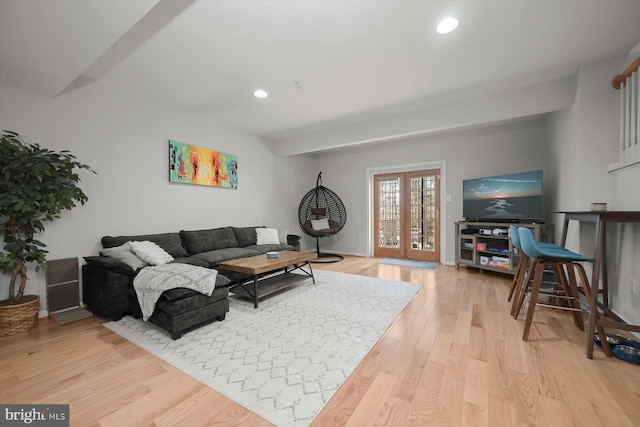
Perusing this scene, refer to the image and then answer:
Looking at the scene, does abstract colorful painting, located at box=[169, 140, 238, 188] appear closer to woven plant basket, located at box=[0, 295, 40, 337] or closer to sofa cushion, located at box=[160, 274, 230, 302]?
woven plant basket, located at box=[0, 295, 40, 337]

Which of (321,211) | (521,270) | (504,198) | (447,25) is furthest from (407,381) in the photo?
(321,211)

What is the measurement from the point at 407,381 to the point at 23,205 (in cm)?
344

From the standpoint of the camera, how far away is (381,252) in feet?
19.4

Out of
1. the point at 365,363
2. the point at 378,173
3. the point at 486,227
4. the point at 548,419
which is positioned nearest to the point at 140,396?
the point at 365,363

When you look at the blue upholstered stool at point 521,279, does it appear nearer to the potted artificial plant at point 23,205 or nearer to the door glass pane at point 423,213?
the door glass pane at point 423,213

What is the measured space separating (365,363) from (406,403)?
1.37ft

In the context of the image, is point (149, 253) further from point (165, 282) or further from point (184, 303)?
point (184, 303)

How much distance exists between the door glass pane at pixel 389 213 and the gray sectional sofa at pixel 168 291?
3314 millimetres

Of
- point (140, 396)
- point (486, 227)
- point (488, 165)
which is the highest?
point (488, 165)

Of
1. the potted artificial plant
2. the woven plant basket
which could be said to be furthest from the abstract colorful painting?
the woven plant basket

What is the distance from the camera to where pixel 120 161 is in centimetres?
332

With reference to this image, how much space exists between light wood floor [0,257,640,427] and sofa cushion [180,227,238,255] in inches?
60.3

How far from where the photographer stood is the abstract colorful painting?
3.89m

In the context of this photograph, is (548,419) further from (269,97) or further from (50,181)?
(50,181)
